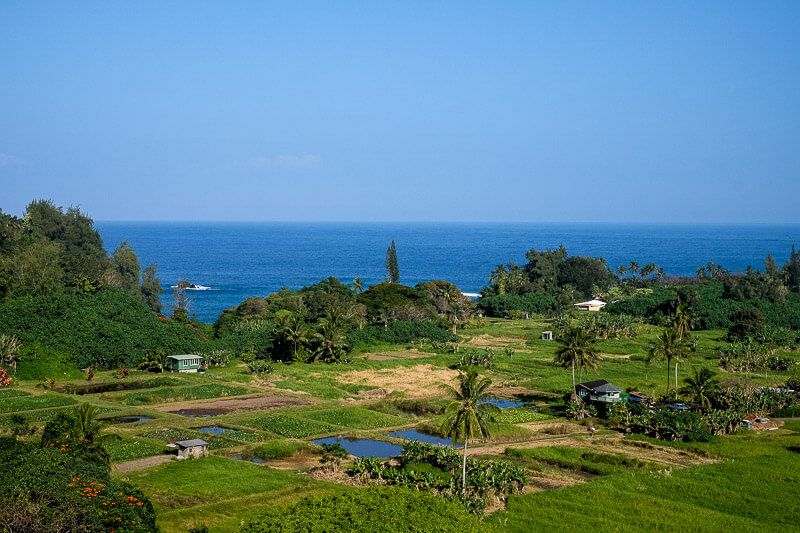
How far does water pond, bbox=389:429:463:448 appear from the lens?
5616 centimetres

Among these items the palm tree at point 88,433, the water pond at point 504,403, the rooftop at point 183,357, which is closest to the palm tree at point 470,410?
the palm tree at point 88,433

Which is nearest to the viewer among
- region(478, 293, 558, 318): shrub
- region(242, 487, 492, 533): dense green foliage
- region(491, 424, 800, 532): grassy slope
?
region(242, 487, 492, 533): dense green foliage

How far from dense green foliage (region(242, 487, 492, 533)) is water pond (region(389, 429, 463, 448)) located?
2256cm

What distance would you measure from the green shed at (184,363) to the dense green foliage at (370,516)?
175 ft

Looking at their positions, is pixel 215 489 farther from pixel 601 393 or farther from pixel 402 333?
pixel 402 333

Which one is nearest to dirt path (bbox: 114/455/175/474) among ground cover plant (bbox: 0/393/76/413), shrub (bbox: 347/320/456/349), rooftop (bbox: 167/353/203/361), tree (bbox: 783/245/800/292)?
ground cover plant (bbox: 0/393/76/413)

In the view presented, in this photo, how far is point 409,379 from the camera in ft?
261

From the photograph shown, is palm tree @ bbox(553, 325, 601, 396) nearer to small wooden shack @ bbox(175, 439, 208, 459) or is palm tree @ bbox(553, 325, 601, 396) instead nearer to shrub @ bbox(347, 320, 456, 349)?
small wooden shack @ bbox(175, 439, 208, 459)

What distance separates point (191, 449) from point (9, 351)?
112 ft

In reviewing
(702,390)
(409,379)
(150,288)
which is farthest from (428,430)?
(150,288)

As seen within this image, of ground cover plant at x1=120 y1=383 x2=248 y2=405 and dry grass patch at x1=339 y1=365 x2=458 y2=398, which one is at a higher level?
ground cover plant at x1=120 y1=383 x2=248 y2=405

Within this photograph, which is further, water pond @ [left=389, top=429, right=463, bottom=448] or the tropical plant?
the tropical plant

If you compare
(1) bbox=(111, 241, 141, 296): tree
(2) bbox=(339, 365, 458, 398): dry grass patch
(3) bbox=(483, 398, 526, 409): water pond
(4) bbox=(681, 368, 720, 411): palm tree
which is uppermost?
(1) bbox=(111, 241, 141, 296): tree

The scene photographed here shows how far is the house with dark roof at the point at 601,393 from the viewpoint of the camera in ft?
214
